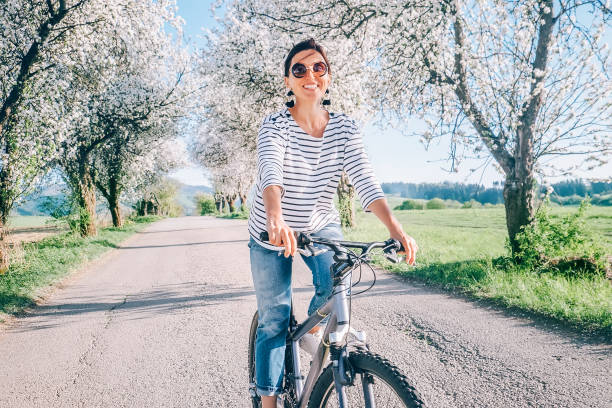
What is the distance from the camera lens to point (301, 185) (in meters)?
2.14

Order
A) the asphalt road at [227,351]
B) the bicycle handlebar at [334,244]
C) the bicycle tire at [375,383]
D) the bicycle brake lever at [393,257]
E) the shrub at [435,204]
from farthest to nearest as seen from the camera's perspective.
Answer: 1. the shrub at [435,204]
2. the asphalt road at [227,351]
3. the bicycle brake lever at [393,257]
4. the bicycle handlebar at [334,244]
5. the bicycle tire at [375,383]

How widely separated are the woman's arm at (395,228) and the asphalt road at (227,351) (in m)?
1.56

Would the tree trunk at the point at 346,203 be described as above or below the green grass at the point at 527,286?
above

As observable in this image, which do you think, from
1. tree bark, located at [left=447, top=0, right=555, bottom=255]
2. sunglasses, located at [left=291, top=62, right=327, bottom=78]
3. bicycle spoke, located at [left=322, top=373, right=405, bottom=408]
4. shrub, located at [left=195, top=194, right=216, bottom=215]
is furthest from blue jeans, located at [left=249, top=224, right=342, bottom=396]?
shrub, located at [left=195, top=194, right=216, bottom=215]

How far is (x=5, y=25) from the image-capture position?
368 inches

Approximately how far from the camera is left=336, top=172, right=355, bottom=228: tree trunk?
1594cm

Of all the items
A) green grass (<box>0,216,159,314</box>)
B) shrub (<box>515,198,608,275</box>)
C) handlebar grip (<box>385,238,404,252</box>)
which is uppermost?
handlebar grip (<box>385,238,404,252</box>)

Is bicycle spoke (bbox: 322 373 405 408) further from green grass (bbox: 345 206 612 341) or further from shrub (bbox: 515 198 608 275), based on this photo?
shrub (bbox: 515 198 608 275)

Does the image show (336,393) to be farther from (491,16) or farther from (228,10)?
(228,10)

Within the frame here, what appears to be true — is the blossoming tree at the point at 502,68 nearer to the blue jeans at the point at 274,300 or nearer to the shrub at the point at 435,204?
the blue jeans at the point at 274,300

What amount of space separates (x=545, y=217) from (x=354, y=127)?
5812mm

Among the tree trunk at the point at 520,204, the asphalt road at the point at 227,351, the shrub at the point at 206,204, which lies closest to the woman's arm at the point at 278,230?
the asphalt road at the point at 227,351

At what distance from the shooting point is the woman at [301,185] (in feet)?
6.98

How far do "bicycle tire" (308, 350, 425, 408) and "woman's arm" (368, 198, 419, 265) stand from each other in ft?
1.54
